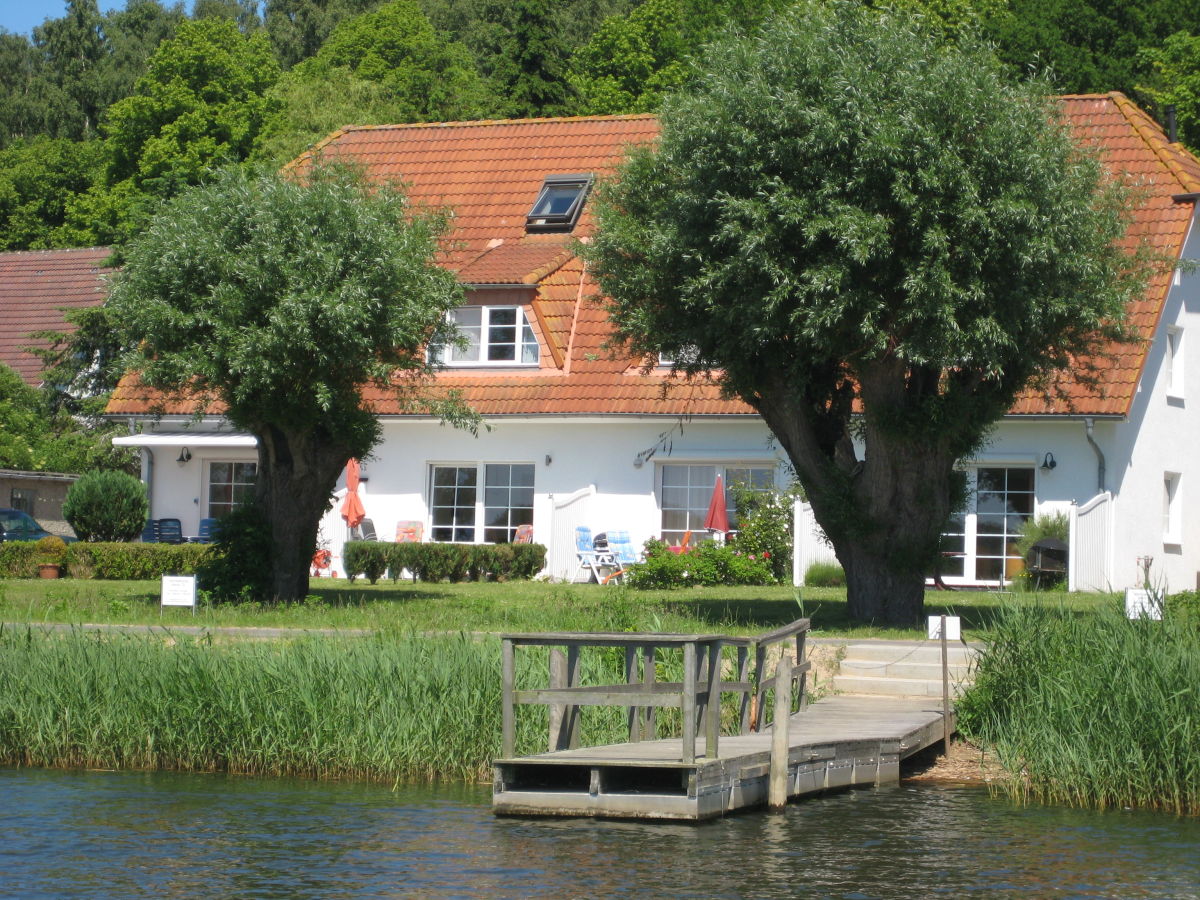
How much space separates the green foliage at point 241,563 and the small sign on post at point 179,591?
11.1 feet

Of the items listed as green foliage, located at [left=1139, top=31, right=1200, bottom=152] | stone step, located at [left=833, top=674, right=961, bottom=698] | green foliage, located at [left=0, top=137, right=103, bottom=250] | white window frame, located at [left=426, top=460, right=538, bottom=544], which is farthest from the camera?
green foliage, located at [left=0, top=137, right=103, bottom=250]

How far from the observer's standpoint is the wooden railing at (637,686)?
1282 centimetres

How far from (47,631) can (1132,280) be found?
12.5 m

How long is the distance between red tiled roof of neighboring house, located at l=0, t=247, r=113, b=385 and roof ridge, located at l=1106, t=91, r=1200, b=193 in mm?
26592

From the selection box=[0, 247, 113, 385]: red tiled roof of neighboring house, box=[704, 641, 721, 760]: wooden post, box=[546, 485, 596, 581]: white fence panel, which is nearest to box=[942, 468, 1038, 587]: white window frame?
box=[546, 485, 596, 581]: white fence panel

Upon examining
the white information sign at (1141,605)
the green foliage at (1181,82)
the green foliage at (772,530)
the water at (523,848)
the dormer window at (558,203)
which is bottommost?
the water at (523,848)

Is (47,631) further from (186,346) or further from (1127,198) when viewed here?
(1127,198)

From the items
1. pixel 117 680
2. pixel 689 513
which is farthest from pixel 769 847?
pixel 689 513

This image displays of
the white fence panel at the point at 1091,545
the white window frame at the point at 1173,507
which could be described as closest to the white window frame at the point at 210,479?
the white fence panel at the point at 1091,545

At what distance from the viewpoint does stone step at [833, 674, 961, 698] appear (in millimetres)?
16922

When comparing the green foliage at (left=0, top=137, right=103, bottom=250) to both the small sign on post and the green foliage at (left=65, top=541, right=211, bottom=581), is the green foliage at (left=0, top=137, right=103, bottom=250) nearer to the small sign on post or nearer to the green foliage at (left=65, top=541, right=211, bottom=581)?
the green foliage at (left=65, top=541, right=211, bottom=581)

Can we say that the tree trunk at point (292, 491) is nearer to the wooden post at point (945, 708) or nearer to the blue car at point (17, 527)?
the wooden post at point (945, 708)

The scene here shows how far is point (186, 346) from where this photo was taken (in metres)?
20.8

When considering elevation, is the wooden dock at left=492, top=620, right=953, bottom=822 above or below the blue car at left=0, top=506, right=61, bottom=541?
below
